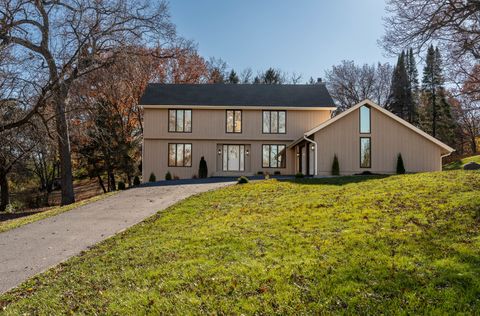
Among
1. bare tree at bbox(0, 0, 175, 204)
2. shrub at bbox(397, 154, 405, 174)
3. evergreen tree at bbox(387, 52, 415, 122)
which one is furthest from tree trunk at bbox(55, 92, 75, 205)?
evergreen tree at bbox(387, 52, 415, 122)

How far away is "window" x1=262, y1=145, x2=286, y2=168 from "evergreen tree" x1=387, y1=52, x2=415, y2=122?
2394 centimetres

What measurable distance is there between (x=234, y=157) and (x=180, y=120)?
442cm

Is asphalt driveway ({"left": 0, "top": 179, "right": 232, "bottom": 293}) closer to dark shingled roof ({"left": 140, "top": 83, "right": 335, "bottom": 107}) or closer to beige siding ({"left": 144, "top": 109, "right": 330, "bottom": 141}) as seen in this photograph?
beige siding ({"left": 144, "top": 109, "right": 330, "bottom": 141})

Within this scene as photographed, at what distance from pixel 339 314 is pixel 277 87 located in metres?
25.7

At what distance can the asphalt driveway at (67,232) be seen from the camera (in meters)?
7.55

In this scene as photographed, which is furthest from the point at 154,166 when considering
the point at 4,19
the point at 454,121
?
the point at 454,121

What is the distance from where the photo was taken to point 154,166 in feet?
86.4

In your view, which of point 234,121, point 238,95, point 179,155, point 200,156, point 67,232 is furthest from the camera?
point 238,95

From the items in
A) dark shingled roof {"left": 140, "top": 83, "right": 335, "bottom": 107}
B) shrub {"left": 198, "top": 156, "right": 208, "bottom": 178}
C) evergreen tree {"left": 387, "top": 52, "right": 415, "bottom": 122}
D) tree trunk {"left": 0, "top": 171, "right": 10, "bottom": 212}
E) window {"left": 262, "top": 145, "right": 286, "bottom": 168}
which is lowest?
tree trunk {"left": 0, "top": 171, "right": 10, "bottom": 212}

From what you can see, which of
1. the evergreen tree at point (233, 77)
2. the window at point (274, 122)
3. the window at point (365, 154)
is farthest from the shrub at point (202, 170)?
the evergreen tree at point (233, 77)

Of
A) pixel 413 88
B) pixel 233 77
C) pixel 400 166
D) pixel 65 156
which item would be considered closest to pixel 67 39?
pixel 65 156

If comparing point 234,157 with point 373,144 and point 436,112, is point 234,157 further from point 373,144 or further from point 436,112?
point 436,112

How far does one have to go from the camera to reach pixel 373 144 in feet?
70.5

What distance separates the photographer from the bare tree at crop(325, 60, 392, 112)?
45.1 m
